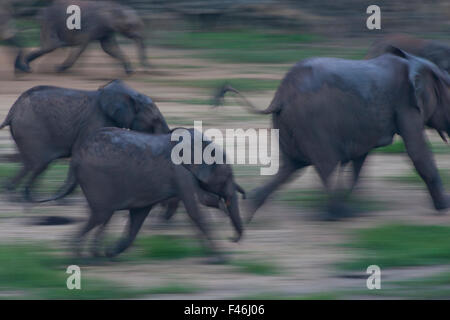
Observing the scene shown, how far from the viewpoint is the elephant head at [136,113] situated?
6402mm

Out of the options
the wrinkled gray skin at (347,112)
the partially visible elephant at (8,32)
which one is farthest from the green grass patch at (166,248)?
the partially visible elephant at (8,32)

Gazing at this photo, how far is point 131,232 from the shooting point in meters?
5.91

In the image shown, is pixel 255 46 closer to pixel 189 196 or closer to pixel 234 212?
pixel 234 212

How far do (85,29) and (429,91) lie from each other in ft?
21.1

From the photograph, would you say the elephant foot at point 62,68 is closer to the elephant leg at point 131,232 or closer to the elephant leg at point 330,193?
the elephant leg at point 330,193

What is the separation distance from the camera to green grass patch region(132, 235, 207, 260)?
593cm

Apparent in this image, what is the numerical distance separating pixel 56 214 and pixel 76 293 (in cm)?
181

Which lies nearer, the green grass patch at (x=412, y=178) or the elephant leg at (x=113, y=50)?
the green grass patch at (x=412, y=178)

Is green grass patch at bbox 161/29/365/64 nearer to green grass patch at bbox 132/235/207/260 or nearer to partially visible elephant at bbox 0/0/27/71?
partially visible elephant at bbox 0/0/27/71

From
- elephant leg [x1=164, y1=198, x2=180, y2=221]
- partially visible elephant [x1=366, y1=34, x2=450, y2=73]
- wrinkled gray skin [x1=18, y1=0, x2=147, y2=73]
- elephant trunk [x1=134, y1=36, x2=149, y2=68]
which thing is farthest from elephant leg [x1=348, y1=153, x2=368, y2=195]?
elephant trunk [x1=134, y1=36, x2=149, y2=68]

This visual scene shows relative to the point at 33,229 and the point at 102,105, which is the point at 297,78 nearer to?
the point at 102,105

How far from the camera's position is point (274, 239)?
6.40 metres

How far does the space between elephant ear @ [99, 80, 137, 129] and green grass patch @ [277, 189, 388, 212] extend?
153 cm

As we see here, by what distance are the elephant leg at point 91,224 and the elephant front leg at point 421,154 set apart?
7.68 feet
